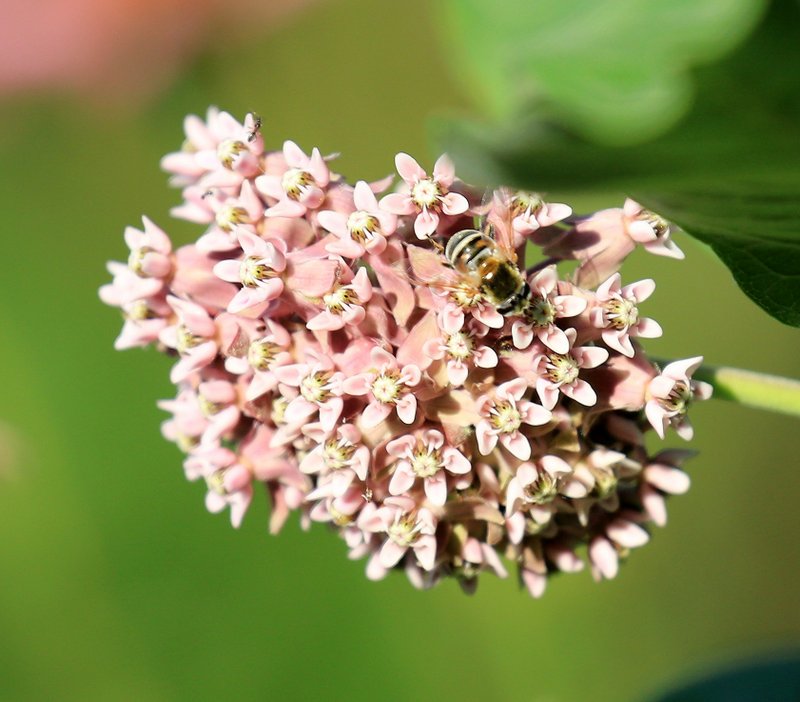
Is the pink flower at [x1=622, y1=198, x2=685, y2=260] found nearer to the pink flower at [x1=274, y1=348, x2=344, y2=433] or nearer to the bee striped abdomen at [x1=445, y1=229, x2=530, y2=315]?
the bee striped abdomen at [x1=445, y1=229, x2=530, y2=315]

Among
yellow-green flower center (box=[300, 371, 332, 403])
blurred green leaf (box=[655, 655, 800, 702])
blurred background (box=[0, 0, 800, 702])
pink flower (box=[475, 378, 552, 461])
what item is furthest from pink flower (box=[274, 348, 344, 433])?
blurred background (box=[0, 0, 800, 702])

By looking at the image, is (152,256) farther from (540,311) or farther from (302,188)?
(540,311)

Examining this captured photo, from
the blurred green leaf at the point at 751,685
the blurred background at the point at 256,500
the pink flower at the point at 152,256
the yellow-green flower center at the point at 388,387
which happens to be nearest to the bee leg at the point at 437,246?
the yellow-green flower center at the point at 388,387

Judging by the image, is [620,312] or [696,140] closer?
[696,140]

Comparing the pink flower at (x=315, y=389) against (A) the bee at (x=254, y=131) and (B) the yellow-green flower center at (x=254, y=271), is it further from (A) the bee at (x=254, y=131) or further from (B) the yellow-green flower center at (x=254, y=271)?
(A) the bee at (x=254, y=131)

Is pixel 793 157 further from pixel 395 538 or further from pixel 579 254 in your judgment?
pixel 395 538

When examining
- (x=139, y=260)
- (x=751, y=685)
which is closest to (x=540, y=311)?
(x=139, y=260)

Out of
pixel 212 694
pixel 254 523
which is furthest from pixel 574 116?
pixel 212 694
